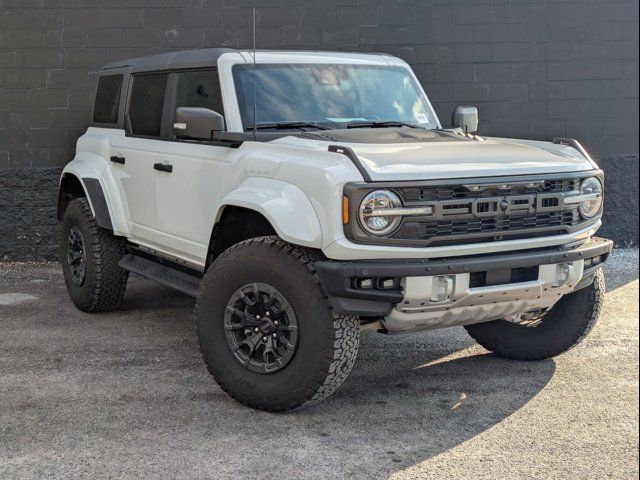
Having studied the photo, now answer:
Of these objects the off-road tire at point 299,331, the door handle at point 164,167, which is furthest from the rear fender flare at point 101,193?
the off-road tire at point 299,331

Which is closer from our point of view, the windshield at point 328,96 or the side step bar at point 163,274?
the windshield at point 328,96

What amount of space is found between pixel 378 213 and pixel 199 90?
2.02m

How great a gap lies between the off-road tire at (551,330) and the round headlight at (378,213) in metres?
1.67

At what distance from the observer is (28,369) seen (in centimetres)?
557

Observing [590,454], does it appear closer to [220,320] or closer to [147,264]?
[220,320]

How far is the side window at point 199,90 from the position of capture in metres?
5.64

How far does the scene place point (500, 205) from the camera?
4.64m

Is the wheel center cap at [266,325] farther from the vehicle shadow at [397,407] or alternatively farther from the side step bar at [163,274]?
the side step bar at [163,274]

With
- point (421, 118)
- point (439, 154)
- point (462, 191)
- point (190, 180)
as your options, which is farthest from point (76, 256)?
point (462, 191)

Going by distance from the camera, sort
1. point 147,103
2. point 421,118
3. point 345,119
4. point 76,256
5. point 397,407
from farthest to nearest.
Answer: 1. point 76,256
2. point 147,103
3. point 421,118
4. point 345,119
5. point 397,407

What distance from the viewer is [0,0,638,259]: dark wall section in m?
9.24

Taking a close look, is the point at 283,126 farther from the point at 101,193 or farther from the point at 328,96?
the point at 101,193

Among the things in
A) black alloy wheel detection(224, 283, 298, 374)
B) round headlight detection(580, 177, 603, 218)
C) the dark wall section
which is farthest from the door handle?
the dark wall section

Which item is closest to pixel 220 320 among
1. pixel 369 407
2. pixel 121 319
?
pixel 369 407
